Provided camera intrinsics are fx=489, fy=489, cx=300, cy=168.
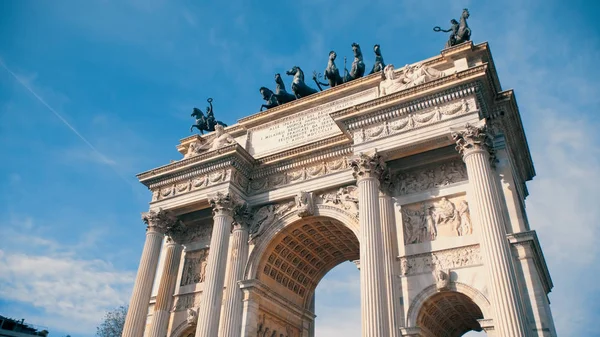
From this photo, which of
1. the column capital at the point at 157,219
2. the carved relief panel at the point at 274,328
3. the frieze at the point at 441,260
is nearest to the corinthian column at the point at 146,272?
the column capital at the point at 157,219

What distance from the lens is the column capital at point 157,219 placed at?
944 inches

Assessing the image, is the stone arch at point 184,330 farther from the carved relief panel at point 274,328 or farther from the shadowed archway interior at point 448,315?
the shadowed archway interior at point 448,315

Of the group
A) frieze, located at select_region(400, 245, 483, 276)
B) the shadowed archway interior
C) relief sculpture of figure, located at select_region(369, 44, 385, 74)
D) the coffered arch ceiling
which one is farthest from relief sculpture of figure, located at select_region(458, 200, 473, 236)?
relief sculpture of figure, located at select_region(369, 44, 385, 74)

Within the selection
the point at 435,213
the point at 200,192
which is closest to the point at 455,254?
the point at 435,213

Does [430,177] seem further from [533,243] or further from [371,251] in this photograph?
[533,243]

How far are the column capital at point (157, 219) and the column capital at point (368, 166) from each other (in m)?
10.1

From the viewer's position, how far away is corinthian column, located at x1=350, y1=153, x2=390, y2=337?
1641 centimetres

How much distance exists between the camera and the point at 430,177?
2009 cm

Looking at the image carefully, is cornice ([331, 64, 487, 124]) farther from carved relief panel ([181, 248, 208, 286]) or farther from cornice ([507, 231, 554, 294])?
carved relief panel ([181, 248, 208, 286])

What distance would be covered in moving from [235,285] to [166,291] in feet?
14.9

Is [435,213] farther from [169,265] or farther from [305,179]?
[169,265]

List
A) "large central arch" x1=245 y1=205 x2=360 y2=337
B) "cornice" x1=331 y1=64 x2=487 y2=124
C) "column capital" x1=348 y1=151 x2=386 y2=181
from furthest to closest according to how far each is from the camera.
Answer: "large central arch" x1=245 y1=205 x2=360 y2=337
"column capital" x1=348 y1=151 x2=386 y2=181
"cornice" x1=331 y1=64 x2=487 y2=124

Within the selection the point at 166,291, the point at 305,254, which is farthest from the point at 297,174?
the point at 166,291

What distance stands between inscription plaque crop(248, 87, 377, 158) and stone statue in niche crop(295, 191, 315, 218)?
306 centimetres
